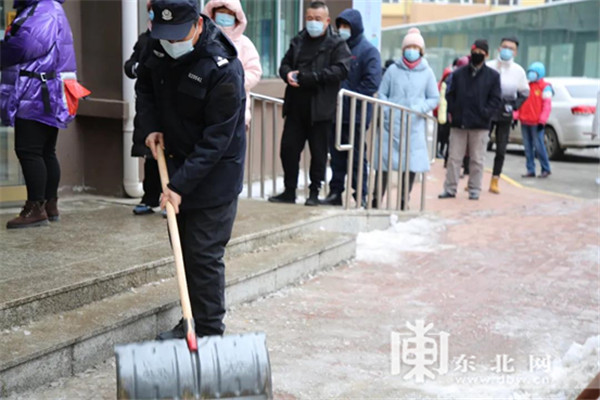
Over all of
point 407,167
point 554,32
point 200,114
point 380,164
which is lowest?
point 407,167

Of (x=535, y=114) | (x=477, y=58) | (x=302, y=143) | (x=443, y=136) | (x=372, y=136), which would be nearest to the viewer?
(x=302, y=143)

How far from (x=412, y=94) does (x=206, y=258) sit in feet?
17.9

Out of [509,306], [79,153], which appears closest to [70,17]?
[79,153]

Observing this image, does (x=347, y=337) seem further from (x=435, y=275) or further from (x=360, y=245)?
(x=360, y=245)

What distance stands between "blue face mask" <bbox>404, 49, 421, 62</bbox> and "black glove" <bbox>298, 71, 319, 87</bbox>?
2.08 m

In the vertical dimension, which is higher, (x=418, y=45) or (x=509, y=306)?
(x=418, y=45)

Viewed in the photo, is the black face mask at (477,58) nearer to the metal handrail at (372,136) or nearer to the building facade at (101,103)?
the metal handrail at (372,136)

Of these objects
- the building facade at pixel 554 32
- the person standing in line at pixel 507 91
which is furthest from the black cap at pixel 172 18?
the building facade at pixel 554 32

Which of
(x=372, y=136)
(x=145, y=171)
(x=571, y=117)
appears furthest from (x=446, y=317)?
(x=571, y=117)

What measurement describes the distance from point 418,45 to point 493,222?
2054mm

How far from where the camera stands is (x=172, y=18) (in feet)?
12.5

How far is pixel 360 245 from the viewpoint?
744 centimetres

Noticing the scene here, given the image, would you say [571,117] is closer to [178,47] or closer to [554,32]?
[554,32]

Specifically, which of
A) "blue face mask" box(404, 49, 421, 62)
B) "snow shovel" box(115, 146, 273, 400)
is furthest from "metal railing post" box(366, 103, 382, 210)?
"snow shovel" box(115, 146, 273, 400)
